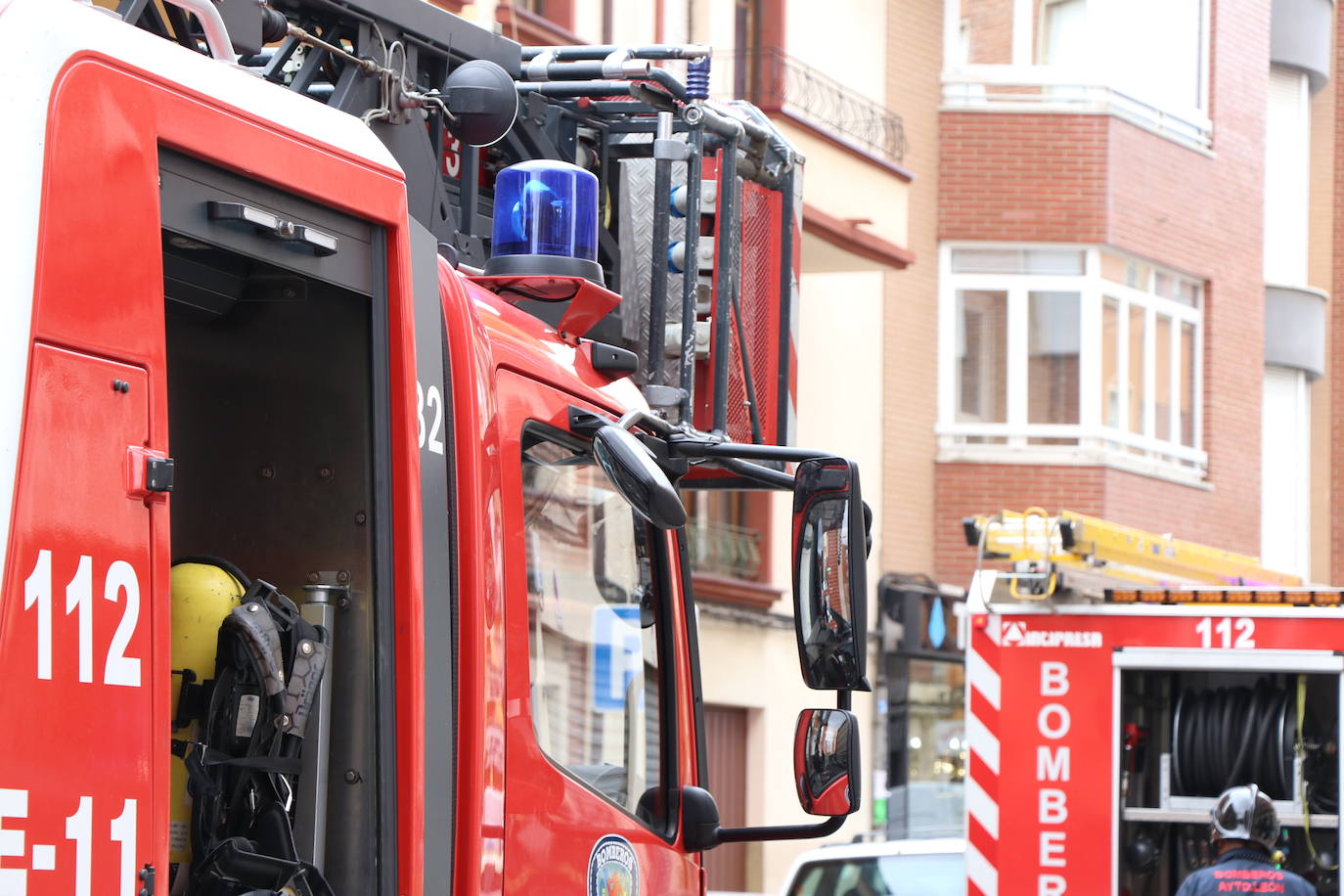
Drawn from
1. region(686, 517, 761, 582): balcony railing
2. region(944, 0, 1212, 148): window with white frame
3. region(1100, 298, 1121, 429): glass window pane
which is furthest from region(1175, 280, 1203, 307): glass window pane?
region(686, 517, 761, 582): balcony railing

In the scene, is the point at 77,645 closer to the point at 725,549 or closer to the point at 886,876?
the point at 886,876

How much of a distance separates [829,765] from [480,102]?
1.56 m

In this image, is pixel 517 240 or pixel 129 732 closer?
pixel 129 732

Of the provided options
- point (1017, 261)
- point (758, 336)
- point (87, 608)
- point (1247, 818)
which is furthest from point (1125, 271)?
point (87, 608)

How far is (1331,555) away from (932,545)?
324 inches

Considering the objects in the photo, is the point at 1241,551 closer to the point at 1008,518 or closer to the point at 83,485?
the point at 1008,518

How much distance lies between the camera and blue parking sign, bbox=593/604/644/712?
415 centimetres

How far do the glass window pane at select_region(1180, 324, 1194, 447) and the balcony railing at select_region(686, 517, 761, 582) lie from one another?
5328mm

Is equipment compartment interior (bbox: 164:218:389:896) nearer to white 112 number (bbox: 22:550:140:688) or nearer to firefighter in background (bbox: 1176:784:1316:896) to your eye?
white 112 number (bbox: 22:550:140:688)

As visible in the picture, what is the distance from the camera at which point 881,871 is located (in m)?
9.45

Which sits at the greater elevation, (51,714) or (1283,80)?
(1283,80)

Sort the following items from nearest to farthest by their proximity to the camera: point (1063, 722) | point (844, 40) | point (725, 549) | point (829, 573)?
point (829, 573), point (1063, 722), point (725, 549), point (844, 40)

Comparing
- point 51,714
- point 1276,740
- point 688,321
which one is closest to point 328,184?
point 51,714

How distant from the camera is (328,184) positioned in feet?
10.5
